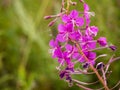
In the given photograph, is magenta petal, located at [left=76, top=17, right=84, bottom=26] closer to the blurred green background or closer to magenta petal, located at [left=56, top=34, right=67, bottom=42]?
magenta petal, located at [left=56, top=34, right=67, bottom=42]

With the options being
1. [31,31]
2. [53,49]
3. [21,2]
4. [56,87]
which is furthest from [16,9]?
[53,49]

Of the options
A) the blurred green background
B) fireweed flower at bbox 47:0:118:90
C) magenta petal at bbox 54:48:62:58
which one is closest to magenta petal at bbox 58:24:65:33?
fireweed flower at bbox 47:0:118:90

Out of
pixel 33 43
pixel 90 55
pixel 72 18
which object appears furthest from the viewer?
pixel 33 43

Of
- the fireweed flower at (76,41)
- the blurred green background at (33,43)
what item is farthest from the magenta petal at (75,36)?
the blurred green background at (33,43)

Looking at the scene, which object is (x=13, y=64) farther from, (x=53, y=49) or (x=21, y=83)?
(x=53, y=49)

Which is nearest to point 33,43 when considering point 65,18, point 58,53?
point 58,53

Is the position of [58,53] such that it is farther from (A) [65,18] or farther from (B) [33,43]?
(B) [33,43]

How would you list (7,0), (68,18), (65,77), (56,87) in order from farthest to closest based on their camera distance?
1. (7,0)
2. (56,87)
3. (65,77)
4. (68,18)

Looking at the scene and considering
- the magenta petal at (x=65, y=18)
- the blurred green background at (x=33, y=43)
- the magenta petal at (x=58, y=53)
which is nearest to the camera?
the magenta petal at (x=65, y=18)

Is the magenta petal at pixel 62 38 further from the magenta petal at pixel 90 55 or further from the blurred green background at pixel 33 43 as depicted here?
the blurred green background at pixel 33 43
